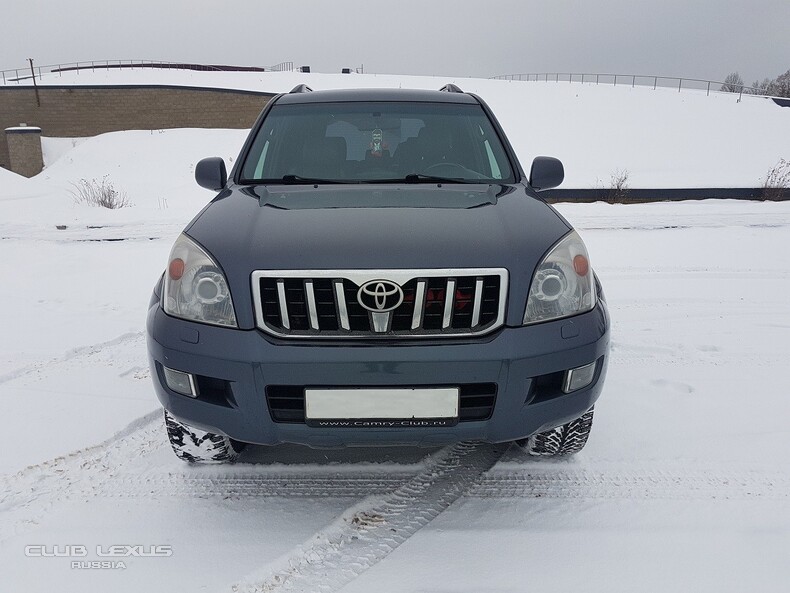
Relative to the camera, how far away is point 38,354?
3.70 meters

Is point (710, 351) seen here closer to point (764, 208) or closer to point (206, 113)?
point (764, 208)

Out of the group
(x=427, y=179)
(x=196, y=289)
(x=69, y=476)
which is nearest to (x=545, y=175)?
(x=427, y=179)

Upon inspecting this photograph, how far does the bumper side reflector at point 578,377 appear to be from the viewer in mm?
1920

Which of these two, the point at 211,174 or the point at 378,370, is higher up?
the point at 211,174

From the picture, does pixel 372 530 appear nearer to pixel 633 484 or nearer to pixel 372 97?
pixel 633 484

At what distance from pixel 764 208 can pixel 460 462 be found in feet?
31.1

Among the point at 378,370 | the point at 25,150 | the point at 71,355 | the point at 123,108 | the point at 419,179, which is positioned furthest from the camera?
the point at 123,108

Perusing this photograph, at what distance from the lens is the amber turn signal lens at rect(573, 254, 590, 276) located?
2.04 m

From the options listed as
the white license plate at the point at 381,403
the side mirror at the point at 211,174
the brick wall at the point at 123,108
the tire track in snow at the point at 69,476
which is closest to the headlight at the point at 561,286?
the white license plate at the point at 381,403

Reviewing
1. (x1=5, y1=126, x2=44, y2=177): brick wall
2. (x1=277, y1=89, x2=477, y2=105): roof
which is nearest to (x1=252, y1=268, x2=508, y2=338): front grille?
(x1=277, y1=89, x2=477, y2=105): roof

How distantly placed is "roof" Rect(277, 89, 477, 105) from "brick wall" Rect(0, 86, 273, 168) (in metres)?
25.8

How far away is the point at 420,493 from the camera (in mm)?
2273

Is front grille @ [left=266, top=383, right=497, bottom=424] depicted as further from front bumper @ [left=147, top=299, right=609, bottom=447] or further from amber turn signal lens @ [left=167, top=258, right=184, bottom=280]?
amber turn signal lens @ [left=167, top=258, right=184, bottom=280]

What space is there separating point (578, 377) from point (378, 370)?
0.71 meters
